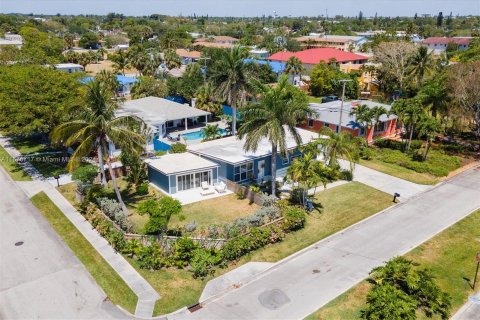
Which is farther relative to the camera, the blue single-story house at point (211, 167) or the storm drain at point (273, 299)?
the blue single-story house at point (211, 167)

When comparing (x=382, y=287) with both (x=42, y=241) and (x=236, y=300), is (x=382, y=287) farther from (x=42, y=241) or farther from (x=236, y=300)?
(x=42, y=241)

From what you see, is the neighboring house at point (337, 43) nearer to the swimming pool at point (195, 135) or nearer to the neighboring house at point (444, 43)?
the neighboring house at point (444, 43)

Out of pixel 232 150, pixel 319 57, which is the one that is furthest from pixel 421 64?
pixel 319 57

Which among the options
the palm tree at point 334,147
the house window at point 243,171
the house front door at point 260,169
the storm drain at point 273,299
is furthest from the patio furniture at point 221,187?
the storm drain at point 273,299

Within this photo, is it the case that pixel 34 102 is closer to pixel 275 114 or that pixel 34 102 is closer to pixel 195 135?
pixel 195 135

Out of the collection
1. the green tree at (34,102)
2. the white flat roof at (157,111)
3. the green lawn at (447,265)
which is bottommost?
the green lawn at (447,265)

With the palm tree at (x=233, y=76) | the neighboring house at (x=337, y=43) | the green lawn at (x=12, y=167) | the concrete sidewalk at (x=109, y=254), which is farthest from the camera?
the neighboring house at (x=337, y=43)
